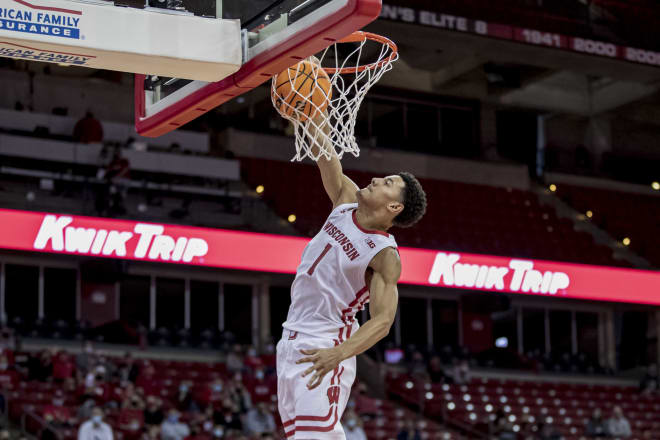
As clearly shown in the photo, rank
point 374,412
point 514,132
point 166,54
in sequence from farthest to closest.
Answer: point 514,132 < point 374,412 < point 166,54

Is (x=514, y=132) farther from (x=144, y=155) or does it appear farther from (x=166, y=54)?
(x=166, y=54)

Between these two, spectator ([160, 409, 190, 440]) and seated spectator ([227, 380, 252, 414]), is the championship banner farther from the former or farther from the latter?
spectator ([160, 409, 190, 440])

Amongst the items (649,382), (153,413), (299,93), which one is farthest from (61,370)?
(649,382)

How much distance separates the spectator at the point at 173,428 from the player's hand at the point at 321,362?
944cm

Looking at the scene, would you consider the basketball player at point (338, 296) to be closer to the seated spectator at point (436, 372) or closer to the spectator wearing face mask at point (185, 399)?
the spectator wearing face mask at point (185, 399)

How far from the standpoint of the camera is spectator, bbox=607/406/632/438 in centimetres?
1912

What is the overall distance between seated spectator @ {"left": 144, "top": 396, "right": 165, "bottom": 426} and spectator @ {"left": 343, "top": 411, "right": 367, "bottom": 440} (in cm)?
249

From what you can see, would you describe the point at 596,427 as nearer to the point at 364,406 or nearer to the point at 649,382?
the point at 364,406

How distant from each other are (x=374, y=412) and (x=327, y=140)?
12.0 metres

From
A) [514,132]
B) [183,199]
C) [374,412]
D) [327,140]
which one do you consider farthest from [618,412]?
[327,140]

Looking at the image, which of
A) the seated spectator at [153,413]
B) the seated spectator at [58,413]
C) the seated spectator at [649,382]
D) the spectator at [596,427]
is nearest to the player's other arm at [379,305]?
the seated spectator at [58,413]

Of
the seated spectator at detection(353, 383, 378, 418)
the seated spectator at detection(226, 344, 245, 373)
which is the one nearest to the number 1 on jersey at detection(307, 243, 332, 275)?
the seated spectator at detection(353, 383, 378, 418)

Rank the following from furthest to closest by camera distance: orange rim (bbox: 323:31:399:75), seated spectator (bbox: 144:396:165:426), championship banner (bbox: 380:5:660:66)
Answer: championship banner (bbox: 380:5:660:66) → seated spectator (bbox: 144:396:165:426) → orange rim (bbox: 323:31:399:75)

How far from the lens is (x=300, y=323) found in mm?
5262
